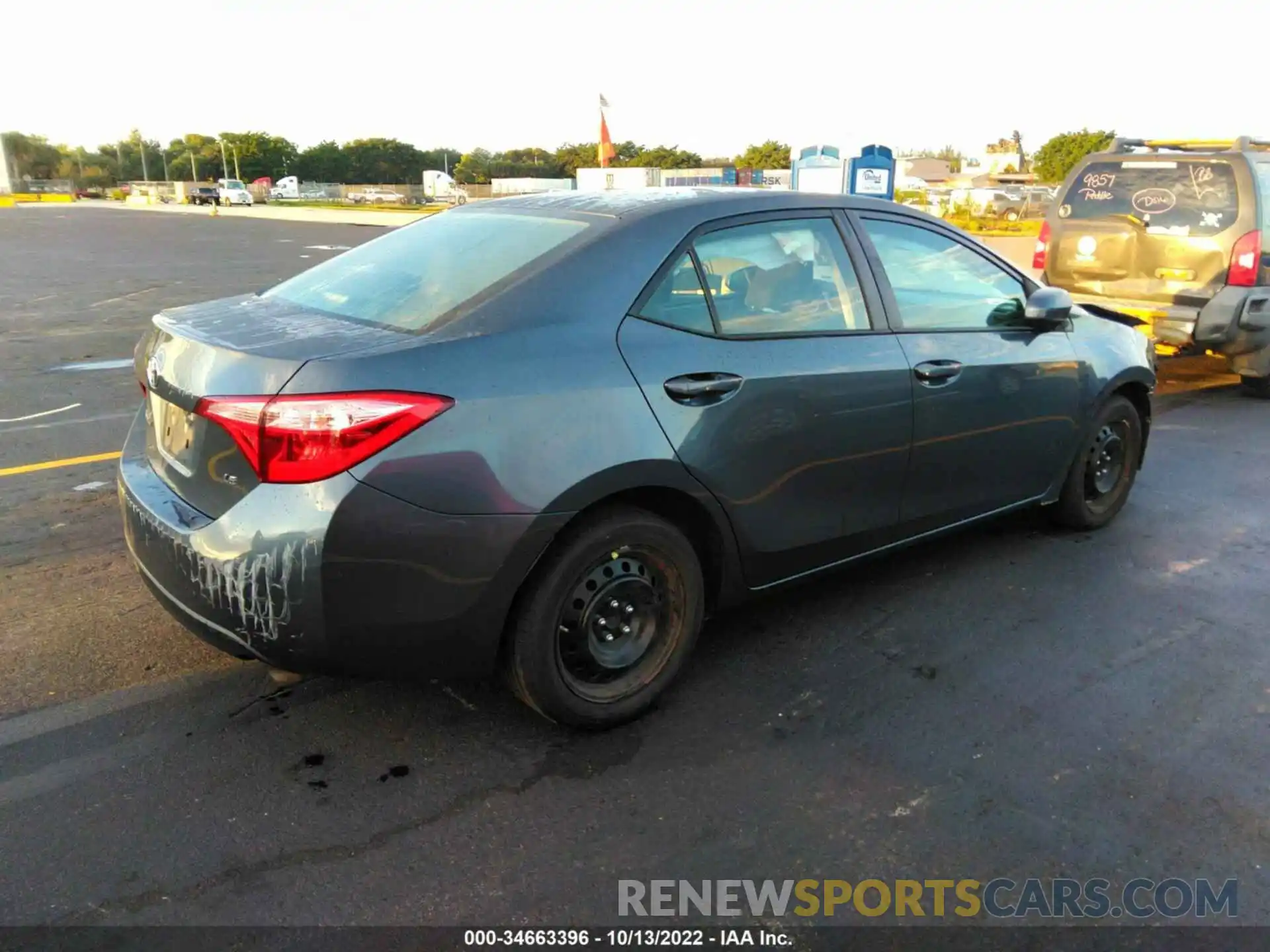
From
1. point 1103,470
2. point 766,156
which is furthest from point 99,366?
point 766,156

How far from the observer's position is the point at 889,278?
366cm

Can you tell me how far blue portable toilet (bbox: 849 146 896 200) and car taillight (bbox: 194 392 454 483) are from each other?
37.4 ft

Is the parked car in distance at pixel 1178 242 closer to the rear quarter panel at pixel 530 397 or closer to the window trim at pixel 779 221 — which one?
the window trim at pixel 779 221

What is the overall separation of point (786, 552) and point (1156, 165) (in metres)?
6.50

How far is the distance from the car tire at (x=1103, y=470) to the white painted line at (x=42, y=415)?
262 inches

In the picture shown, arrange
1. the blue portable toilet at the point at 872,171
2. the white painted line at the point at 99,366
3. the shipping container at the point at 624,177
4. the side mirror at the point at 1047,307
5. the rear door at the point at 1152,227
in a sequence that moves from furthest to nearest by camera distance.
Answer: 1. the shipping container at the point at 624,177
2. the blue portable toilet at the point at 872,171
3. the white painted line at the point at 99,366
4. the rear door at the point at 1152,227
5. the side mirror at the point at 1047,307

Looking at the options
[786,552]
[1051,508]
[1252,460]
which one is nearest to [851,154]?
[1252,460]

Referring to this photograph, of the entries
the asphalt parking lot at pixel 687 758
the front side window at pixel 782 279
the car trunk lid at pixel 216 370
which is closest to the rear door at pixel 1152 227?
the asphalt parking lot at pixel 687 758

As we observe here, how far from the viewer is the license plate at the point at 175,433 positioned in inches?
107

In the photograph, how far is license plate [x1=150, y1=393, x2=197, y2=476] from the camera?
272 cm

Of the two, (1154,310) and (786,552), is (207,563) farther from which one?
(1154,310)

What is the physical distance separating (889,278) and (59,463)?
481 cm

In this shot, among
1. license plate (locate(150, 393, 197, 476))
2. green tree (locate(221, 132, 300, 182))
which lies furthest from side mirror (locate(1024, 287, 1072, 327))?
green tree (locate(221, 132, 300, 182))

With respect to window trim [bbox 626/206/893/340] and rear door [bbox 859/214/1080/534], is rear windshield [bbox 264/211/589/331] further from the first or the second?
rear door [bbox 859/214/1080/534]
